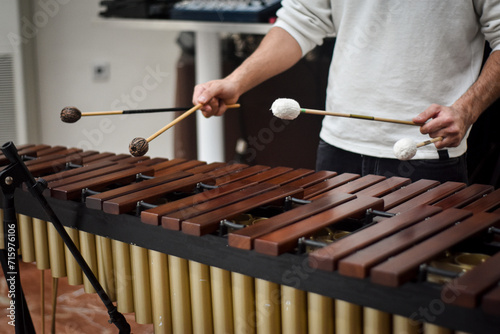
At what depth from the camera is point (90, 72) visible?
473 cm

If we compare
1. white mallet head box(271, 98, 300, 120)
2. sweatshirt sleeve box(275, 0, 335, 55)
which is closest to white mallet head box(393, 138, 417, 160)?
white mallet head box(271, 98, 300, 120)

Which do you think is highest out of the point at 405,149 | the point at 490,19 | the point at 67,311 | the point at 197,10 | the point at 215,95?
the point at 197,10

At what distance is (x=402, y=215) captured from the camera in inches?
57.4

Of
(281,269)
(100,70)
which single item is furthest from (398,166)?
(100,70)

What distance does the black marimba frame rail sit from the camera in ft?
3.84

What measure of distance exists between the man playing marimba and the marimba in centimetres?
30

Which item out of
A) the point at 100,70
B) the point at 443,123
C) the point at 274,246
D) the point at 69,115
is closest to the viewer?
the point at 274,246

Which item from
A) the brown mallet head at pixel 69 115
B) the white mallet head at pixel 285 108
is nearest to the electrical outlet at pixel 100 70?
the brown mallet head at pixel 69 115

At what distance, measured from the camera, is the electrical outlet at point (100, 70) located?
186 inches

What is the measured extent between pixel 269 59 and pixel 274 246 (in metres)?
0.98

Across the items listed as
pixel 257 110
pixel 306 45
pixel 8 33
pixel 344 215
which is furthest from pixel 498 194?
pixel 8 33

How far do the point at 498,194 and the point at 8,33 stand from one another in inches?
141

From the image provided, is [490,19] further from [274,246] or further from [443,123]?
[274,246]

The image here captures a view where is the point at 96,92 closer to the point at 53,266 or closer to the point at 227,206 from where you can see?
the point at 53,266
